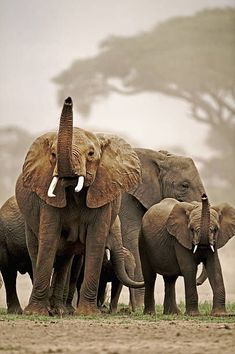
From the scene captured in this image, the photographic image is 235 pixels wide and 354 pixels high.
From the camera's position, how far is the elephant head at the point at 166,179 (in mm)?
13773

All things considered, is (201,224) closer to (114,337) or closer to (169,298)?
(169,298)

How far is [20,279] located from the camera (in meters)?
22.0

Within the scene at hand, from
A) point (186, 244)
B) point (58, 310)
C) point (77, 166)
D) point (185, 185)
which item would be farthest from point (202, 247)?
point (185, 185)

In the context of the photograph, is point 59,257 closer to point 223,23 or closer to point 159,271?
point 159,271

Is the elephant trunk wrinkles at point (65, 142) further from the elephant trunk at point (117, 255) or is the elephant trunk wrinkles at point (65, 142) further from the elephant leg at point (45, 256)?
the elephant trunk at point (117, 255)

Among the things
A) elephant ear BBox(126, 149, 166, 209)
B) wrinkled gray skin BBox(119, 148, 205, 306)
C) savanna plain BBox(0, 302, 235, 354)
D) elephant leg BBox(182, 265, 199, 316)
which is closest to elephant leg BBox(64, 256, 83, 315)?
elephant leg BBox(182, 265, 199, 316)

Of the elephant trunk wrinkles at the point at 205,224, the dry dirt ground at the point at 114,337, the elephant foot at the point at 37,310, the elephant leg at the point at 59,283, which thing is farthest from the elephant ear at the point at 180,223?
the dry dirt ground at the point at 114,337

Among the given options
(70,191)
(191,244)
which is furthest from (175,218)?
(70,191)

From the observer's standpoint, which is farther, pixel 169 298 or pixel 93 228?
pixel 169 298

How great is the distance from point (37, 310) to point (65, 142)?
1324 mm

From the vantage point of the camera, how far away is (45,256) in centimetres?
998

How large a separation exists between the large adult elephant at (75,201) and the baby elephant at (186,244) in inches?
22.0

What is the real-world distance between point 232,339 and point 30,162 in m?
3.29

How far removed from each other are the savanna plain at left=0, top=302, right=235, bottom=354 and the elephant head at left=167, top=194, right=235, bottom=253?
0.99m
